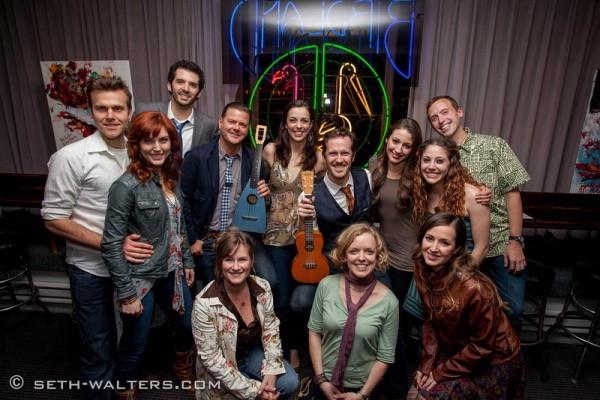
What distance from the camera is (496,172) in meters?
2.06

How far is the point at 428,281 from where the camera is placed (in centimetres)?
171

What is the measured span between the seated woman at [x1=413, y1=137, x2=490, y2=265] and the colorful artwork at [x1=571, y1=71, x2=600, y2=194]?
86.9 inches

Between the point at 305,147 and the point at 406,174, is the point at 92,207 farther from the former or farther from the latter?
the point at 406,174

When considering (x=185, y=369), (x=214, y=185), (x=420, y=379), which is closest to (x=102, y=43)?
(x=214, y=185)

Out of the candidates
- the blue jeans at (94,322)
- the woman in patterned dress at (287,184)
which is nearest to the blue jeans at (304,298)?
the woman in patterned dress at (287,184)

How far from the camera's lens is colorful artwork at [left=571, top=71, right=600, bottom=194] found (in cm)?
316

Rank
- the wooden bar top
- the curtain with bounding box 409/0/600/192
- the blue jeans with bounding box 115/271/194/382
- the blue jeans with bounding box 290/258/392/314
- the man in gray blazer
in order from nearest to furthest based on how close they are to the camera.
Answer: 1. the blue jeans with bounding box 115/271/194/382
2. the blue jeans with bounding box 290/258/392/314
3. the man in gray blazer
4. the wooden bar top
5. the curtain with bounding box 409/0/600/192

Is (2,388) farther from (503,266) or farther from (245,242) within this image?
(503,266)

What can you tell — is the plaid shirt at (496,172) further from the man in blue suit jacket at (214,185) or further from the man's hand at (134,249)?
the man's hand at (134,249)

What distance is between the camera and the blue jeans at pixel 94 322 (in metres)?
1.71

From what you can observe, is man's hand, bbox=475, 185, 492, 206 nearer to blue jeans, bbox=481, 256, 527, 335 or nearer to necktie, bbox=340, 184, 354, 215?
blue jeans, bbox=481, 256, 527, 335

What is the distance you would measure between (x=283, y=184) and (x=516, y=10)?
107 inches

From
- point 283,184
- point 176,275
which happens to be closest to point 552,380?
point 283,184

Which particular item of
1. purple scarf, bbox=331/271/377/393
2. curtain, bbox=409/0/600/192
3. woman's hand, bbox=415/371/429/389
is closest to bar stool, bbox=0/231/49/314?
purple scarf, bbox=331/271/377/393
